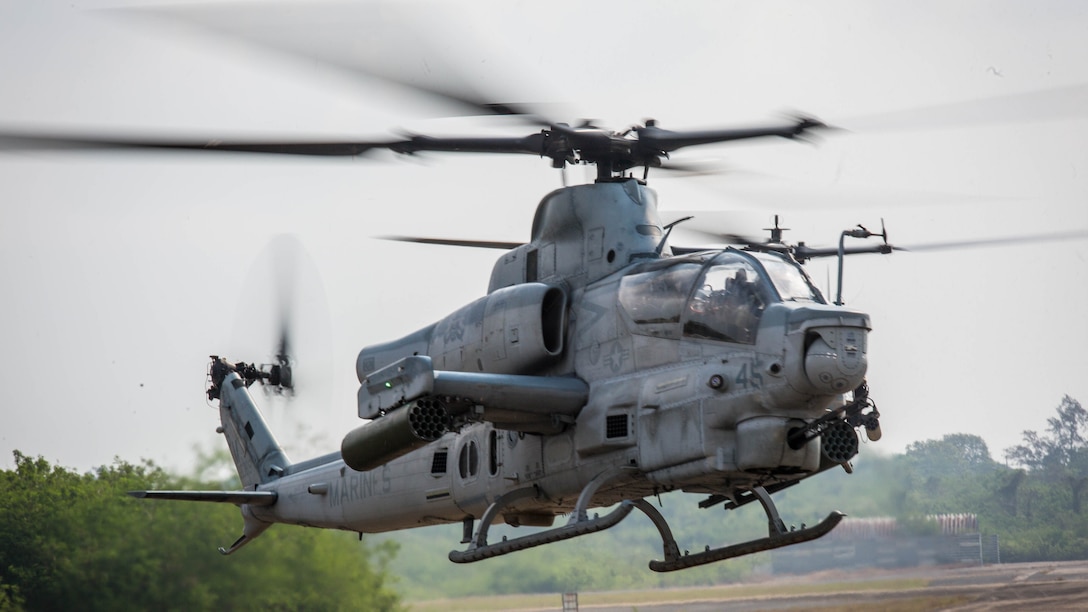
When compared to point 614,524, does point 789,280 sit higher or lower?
higher

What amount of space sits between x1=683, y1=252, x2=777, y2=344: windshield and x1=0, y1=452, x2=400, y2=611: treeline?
318 inches

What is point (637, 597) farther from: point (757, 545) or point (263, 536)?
point (757, 545)

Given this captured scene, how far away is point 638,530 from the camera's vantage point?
77.2ft

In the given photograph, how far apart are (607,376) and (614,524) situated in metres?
1.25

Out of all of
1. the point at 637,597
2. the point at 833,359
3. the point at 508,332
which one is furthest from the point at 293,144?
the point at 637,597

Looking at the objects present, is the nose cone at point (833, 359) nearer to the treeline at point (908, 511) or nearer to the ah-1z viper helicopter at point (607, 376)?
the ah-1z viper helicopter at point (607, 376)

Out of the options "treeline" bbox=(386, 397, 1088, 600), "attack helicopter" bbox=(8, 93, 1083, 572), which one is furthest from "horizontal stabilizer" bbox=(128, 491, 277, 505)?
"treeline" bbox=(386, 397, 1088, 600)

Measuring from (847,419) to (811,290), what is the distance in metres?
0.97

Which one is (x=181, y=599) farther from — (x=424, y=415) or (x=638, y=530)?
(x=638, y=530)

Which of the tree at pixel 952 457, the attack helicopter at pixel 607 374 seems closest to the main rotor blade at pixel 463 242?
the attack helicopter at pixel 607 374

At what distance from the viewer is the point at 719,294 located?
8602 mm

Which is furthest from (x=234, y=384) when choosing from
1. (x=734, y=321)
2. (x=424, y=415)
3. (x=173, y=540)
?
(x=734, y=321)

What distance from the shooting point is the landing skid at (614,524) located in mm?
8500

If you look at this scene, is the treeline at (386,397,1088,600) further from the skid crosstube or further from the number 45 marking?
the number 45 marking
